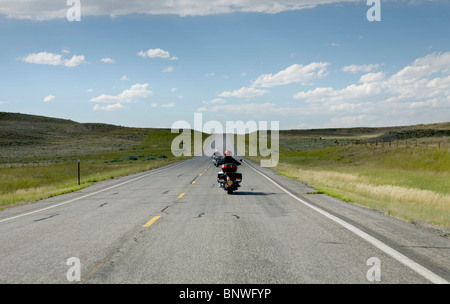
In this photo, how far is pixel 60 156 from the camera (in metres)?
76.4

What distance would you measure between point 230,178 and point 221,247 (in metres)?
9.81

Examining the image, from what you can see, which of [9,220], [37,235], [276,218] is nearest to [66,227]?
[37,235]

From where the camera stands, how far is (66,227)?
A: 372 inches

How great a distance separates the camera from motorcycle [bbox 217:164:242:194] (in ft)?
54.7

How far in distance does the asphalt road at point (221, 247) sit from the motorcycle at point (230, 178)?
440 cm

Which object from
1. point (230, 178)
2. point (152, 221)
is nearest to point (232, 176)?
point (230, 178)

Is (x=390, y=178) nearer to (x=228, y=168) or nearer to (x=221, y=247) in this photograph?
(x=228, y=168)

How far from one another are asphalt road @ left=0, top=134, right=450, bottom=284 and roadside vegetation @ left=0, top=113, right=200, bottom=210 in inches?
296

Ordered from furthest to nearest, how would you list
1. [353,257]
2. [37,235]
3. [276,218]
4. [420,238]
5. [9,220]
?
[9,220] → [276,218] → [37,235] → [420,238] → [353,257]

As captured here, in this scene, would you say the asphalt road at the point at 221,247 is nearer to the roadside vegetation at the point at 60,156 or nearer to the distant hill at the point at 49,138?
the roadside vegetation at the point at 60,156

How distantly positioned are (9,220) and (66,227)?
2.73 metres

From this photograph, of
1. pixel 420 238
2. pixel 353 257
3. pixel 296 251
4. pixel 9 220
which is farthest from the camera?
pixel 9 220

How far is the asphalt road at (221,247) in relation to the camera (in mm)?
5301
